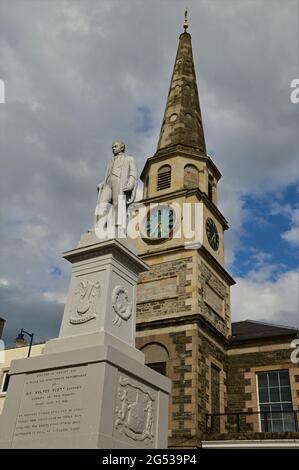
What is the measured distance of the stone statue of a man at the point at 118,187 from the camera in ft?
28.1

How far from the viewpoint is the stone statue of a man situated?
8578 mm

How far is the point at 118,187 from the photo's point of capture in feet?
28.9

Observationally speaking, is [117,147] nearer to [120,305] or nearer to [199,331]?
[120,305]

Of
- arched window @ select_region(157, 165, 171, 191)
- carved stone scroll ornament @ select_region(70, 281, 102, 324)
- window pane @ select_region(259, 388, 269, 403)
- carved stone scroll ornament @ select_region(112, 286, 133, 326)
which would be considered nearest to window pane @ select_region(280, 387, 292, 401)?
window pane @ select_region(259, 388, 269, 403)

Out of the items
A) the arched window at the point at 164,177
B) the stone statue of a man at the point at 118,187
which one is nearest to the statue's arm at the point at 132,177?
the stone statue of a man at the point at 118,187

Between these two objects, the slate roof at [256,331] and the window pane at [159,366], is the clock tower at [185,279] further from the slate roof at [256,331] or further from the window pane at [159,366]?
the slate roof at [256,331]

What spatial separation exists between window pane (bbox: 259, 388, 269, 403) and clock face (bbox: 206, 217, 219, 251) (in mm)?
7849

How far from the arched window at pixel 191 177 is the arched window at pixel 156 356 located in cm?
948

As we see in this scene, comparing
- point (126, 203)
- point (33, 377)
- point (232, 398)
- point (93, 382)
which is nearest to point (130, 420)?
point (93, 382)

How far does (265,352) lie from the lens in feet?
72.0

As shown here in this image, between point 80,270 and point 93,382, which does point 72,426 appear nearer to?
point 93,382

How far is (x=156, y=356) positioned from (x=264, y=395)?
17.6 ft

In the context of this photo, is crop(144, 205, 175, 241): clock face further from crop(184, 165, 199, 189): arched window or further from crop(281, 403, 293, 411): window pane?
crop(281, 403, 293, 411): window pane
